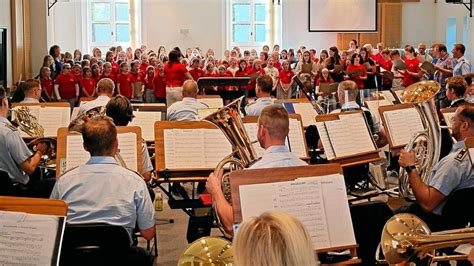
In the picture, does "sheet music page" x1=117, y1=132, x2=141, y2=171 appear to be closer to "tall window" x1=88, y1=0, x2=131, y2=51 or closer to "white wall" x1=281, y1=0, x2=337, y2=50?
"tall window" x1=88, y1=0, x2=131, y2=51

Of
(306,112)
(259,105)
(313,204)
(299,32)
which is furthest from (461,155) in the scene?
(299,32)

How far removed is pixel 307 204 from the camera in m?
3.42

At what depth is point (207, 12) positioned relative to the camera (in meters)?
22.2

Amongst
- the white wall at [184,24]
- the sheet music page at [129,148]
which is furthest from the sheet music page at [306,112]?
the white wall at [184,24]

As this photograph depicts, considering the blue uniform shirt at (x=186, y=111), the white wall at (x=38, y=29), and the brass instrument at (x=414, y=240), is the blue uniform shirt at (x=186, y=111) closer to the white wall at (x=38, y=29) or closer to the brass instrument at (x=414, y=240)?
the brass instrument at (x=414, y=240)

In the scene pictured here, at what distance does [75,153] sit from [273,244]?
3.37 metres

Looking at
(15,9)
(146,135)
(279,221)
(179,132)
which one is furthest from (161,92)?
(279,221)

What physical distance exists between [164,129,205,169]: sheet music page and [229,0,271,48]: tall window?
56.5 ft

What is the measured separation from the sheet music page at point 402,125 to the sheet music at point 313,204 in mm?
2878

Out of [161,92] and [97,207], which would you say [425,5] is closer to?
[161,92]

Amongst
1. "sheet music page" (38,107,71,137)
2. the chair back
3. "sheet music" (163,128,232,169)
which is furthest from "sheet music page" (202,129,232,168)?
"sheet music page" (38,107,71,137)

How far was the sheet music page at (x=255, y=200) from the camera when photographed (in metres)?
3.34

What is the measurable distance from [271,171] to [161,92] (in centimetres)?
A: 1099

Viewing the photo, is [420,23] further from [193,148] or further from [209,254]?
[209,254]
